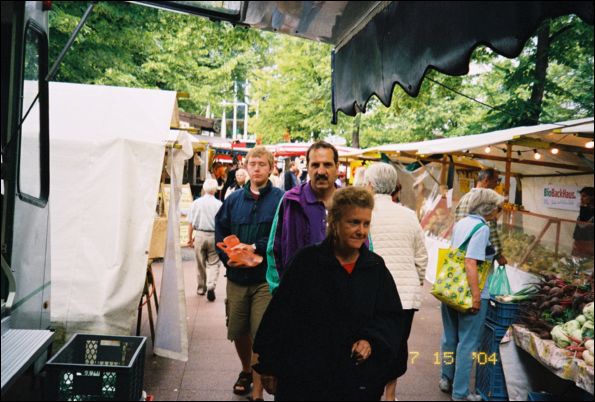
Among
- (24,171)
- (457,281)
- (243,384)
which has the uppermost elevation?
(24,171)

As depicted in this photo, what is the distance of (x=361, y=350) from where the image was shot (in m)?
2.79

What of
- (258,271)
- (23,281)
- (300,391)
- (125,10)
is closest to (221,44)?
(125,10)

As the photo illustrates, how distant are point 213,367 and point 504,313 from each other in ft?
10.1

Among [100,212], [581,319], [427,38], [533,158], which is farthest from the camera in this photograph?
[533,158]

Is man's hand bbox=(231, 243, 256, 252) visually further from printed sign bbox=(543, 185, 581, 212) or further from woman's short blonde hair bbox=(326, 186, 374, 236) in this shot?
printed sign bbox=(543, 185, 581, 212)

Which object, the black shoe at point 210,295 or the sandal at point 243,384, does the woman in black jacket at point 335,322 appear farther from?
the black shoe at point 210,295

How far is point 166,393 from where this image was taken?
511 centimetres

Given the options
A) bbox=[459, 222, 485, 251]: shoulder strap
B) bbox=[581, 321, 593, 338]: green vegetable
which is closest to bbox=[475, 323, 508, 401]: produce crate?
bbox=[459, 222, 485, 251]: shoulder strap

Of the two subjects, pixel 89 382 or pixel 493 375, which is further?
pixel 493 375

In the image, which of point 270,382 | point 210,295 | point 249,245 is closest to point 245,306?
point 249,245

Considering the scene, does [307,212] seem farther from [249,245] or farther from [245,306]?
[245,306]

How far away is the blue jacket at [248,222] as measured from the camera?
4645mm

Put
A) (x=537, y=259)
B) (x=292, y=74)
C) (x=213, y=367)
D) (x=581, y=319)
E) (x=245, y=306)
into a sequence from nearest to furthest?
(x=581, y=319) < (x=245, y=306) < (x=537, y=259) < (x=213, y=367) < (x=292, y=74)

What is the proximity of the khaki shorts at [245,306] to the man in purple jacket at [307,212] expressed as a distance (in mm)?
506
